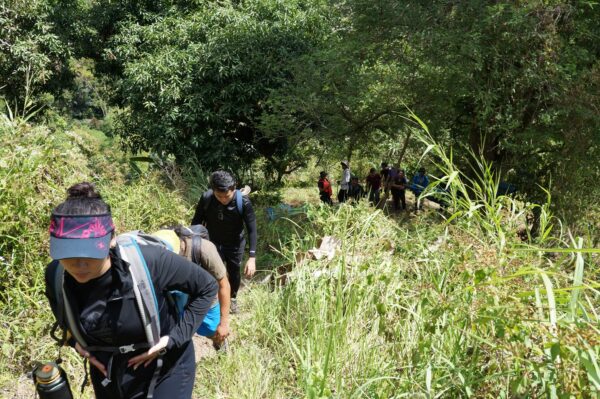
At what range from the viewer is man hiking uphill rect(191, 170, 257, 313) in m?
3.73

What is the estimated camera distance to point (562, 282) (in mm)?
2543

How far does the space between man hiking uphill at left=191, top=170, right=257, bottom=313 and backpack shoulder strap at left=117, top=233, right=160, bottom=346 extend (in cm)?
194

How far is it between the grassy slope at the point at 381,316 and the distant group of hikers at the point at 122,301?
0.80m

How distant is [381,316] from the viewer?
2625 millimetres

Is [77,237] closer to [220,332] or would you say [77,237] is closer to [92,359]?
[92,359]

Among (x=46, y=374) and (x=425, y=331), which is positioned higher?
(x=46, y=374)

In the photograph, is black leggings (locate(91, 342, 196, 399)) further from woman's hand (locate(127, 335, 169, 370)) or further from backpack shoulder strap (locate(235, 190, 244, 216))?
backpack shoulder strap (locate(235, 190, 244, 216))

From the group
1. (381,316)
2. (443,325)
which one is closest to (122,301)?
(381,316)

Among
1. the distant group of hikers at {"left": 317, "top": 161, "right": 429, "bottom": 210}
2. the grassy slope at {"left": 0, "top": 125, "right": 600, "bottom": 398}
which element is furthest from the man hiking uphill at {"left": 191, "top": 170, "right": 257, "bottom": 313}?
the distant group of hikers at {"left": 317, "top": 161, "right": 429, "bottom": 210}

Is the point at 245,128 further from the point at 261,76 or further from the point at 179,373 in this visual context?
the point at 179,373

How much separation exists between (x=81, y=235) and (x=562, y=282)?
2405 millimetres

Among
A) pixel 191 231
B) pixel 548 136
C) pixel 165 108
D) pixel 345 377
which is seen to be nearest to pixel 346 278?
pixel 345 377

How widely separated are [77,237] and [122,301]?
0.30 meters

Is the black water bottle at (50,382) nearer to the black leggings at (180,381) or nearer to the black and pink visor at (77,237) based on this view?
the black leggings at (180,381)
